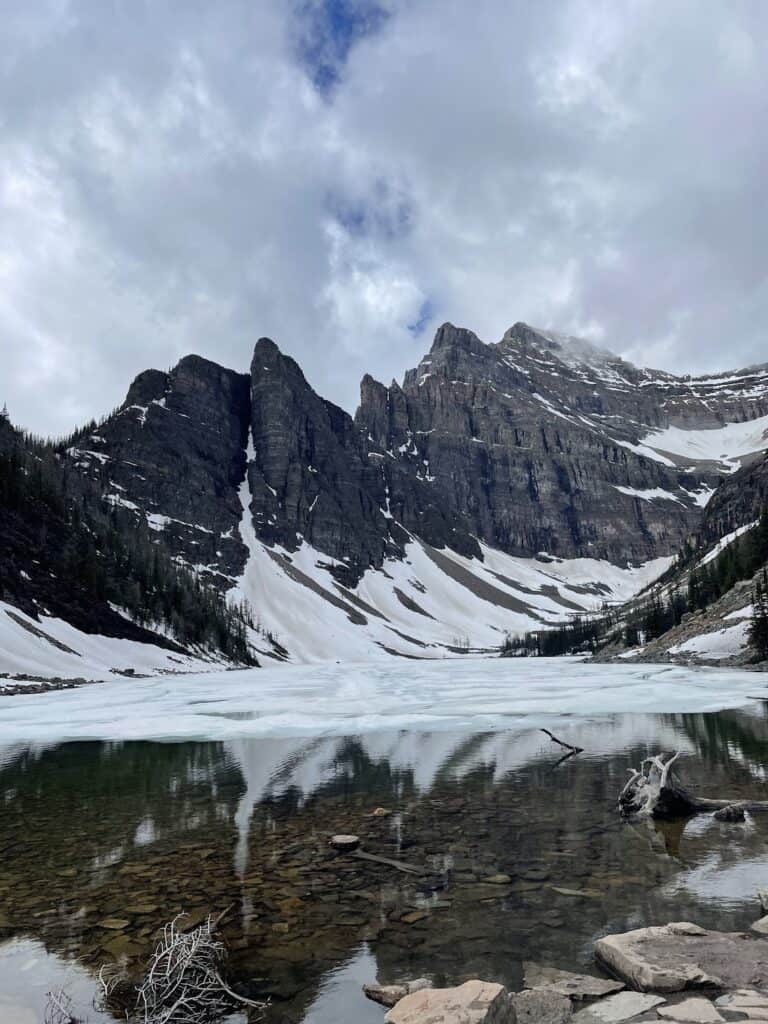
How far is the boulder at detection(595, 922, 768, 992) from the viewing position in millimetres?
6223

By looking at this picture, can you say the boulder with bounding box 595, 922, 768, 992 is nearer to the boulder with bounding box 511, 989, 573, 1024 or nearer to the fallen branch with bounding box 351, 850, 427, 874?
the boulder with bounding box 511, 989, 573, 1024

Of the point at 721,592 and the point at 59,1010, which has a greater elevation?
the point at 721,592

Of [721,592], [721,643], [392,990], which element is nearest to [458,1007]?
[392,990]

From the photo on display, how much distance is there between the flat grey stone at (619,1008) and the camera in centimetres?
565

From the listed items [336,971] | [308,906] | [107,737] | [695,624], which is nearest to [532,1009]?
[336,971]

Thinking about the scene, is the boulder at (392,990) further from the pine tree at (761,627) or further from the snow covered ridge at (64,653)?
the pine tree at (761,627)

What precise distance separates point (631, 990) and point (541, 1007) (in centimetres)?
104

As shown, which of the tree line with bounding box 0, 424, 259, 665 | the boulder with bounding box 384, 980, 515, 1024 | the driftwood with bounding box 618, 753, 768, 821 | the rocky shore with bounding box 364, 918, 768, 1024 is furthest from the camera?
the tree line with bounding box 0, 424, 259, 665

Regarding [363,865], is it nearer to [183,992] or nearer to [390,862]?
[390,862]

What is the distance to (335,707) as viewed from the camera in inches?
1583

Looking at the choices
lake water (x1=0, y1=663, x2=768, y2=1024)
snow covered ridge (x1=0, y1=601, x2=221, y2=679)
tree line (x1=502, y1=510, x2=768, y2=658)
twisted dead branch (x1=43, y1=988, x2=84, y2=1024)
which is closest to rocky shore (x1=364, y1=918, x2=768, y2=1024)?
lake water (x1=0, y1=663, x2=768, y2=1024)

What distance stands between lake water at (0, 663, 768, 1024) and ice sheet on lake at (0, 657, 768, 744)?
5671 mm

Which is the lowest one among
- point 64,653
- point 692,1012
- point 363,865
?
point 363,865

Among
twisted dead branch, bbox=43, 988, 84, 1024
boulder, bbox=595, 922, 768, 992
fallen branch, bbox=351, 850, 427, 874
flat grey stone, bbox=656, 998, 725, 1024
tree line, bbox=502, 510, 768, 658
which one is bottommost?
fallen branch, bbox=351, 850, 427, 874
